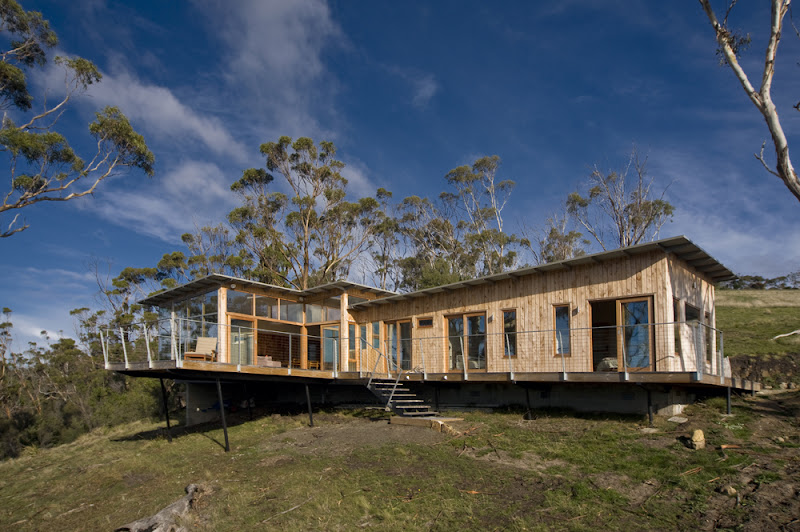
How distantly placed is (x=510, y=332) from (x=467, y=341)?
145 cm

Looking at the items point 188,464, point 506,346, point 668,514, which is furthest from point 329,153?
point 668,514

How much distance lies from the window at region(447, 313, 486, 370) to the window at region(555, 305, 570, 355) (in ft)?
7.26

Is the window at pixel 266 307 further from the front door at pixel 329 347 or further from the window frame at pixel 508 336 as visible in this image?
the window frame at pixel 508 336

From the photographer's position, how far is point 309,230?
32.7m

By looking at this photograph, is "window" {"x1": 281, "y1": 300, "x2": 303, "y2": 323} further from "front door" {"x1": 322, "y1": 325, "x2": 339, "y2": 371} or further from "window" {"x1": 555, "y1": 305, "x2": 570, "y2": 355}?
"window" {"x1": 555, "y1": 305, "x2": 570, "y2": 355}

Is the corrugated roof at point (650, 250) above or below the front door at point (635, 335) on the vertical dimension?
above

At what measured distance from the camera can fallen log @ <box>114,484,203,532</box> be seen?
8.09 m

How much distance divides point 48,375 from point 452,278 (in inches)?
1082

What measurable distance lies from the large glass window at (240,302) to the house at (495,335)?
0.05 m

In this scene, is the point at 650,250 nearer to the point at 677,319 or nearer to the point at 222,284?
the point at 677,319

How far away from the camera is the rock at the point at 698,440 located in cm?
972

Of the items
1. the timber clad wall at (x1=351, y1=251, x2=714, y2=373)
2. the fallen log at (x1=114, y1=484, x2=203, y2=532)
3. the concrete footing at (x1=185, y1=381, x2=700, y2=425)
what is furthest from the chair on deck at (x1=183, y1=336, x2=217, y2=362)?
the fallen log at (x1=114, y1=484, x2=203, y2=532)

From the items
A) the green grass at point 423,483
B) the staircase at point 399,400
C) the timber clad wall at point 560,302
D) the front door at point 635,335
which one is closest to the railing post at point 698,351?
the timber clad wall at point 560,302

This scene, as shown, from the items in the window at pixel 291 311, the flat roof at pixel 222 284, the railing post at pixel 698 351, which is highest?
the flat roof at pixel 222 284
